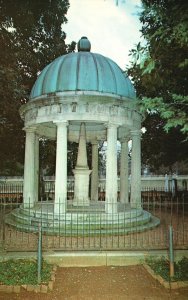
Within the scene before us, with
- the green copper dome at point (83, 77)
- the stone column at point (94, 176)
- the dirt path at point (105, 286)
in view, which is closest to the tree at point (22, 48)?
the green copper dome at point (83, 77)

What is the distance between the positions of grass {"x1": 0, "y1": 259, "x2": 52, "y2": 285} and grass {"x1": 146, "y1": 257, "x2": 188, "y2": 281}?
2545 mm

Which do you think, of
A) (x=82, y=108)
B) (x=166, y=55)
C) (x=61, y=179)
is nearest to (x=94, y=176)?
(x=61, y=179)

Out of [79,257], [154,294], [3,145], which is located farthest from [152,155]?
[154,294]

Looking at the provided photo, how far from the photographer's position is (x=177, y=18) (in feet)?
17.7

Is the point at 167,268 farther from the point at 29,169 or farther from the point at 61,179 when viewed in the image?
the point at 29,169

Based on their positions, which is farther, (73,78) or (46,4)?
(46,4)

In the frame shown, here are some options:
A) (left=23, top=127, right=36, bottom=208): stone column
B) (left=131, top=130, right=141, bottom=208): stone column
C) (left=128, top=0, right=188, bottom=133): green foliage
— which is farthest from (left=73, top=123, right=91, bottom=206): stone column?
(left=128, top=0, right=188, bottom=133): green foliage

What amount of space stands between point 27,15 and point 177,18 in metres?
13.5

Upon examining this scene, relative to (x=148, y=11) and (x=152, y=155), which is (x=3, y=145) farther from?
(x=148, y=11)

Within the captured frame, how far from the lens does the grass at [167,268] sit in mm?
6958

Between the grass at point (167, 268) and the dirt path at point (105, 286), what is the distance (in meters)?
0.25

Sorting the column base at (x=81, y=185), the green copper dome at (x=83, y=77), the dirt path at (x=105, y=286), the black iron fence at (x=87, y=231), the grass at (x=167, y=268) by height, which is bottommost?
the dirt path at (x=105, y=286)

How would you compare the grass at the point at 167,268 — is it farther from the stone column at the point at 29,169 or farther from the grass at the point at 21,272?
the stone column at the point at 29,169

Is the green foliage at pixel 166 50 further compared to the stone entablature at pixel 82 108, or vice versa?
the stone entablature at pixel 82 108
